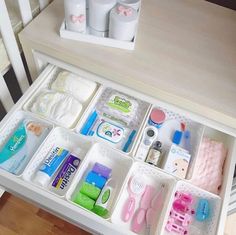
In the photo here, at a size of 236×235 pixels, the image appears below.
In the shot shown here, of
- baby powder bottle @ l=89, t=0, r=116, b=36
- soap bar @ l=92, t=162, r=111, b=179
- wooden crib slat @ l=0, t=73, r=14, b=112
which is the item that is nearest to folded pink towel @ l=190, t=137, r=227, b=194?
soap bar @ l=92, t=162, r=111, b=179

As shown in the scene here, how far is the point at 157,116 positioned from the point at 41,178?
1.32 ft

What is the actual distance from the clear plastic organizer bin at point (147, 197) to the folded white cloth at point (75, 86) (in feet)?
0.89

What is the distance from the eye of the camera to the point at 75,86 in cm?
92

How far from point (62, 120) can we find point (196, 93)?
1.26 feet

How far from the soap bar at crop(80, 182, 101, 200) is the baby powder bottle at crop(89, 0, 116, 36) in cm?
44

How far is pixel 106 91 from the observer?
990 mm

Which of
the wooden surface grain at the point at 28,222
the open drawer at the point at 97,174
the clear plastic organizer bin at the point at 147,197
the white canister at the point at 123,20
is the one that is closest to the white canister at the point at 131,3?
the white canister at the point at 123,20

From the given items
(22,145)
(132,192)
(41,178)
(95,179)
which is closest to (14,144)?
(22,145)

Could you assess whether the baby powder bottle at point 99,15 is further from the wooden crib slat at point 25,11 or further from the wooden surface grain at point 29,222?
the wooden surface grain at point 29,222

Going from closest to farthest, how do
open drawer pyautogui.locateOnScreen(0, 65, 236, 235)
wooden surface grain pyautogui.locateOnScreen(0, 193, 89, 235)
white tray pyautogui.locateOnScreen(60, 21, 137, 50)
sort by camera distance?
1. open drawer pyautogui.locateOnScreen(0, 65, 236, 235)
2. white tray pyautogui.locateOnScreen(60, 21, 137, 50)
3. wooden surface grain pyautogui.locateOnScreen(0, 193, 89, 235)

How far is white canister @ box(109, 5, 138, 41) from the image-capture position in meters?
0.79

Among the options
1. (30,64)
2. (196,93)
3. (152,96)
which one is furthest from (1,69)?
(196,93)

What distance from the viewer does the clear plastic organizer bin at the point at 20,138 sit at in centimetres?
80

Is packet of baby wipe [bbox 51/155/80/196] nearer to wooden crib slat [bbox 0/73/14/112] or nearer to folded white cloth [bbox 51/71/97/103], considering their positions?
folded white cloth [bbox 51/71/97/103]
